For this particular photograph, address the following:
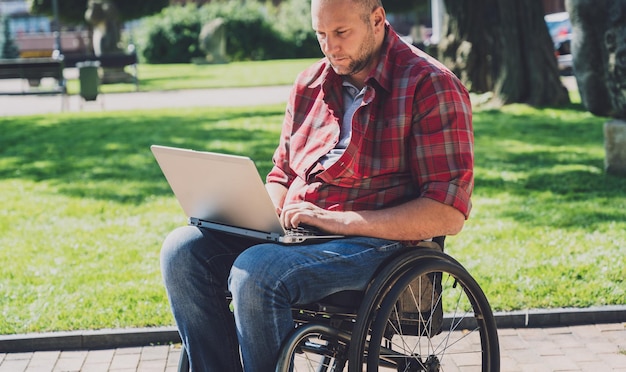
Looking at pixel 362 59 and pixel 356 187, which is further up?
pixel 362 59

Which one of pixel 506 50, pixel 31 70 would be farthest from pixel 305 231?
pixel 31 70

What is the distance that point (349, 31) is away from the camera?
10.2 ft

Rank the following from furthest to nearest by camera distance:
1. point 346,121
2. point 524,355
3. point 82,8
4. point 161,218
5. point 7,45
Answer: point 7,45
point 82,8
point 161,218
point 524,355
point 346,121

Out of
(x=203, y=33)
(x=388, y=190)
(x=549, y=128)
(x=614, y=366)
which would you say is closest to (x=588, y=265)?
(x=614, y=366)

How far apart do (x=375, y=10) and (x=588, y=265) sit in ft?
9.05

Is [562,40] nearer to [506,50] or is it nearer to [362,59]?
[506,50]

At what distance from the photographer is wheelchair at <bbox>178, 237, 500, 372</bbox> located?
2.84m

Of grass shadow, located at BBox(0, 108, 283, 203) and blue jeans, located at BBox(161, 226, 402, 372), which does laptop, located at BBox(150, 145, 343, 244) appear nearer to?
blue jeans, located at BBox(161, 226, 402, 372)

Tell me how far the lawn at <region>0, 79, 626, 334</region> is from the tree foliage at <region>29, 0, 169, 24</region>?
21018 millimetres

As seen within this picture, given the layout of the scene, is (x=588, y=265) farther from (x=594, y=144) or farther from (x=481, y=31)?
(x=481, y=31)

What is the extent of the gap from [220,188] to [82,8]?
31356 millimetres

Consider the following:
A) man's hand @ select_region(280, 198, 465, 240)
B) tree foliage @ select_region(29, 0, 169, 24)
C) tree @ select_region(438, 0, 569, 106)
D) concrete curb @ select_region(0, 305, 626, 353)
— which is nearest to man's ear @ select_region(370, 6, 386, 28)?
man's hand @ select_region(280, 198, 465, 240)

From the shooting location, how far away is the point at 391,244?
3062 millimetres

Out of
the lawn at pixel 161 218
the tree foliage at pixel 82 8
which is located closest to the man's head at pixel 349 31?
the lawn at pixel 161 218
